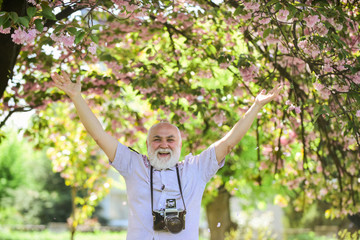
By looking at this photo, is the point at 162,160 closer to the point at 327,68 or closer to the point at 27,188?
the point at 327,68

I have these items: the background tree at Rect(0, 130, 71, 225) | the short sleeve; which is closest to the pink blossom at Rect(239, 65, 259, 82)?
the short sleeve

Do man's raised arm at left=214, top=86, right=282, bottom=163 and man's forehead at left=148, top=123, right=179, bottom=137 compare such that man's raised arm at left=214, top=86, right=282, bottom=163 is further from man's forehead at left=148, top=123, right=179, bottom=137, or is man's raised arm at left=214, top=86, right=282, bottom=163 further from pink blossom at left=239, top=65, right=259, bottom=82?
pink blossom at left=239, top=65, right=259, bottom=82

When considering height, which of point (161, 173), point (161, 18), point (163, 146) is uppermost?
point (161, 18)

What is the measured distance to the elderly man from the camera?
3250mm

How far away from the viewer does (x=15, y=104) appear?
22.9 feet

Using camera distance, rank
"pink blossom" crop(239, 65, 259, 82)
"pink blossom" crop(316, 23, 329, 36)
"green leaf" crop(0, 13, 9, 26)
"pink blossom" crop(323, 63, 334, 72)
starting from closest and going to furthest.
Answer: "green leaf" crop(0, 13, 9, 26) < "pink blossom" crop(316, 23, 329, 36) < "pink blossom" crop(323, 63, 334, 72) < "pink blossom" crop(239, 65, 259, 82)

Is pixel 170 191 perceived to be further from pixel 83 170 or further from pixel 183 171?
pixel 83 170

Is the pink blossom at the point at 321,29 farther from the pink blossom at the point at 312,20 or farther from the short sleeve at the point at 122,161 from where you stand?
the short sleeve at the point at 122,161

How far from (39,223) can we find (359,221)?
22.3 meters

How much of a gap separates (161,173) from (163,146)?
20cm

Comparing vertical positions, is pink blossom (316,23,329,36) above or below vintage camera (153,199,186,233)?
above

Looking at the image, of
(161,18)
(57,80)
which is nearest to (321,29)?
(57,80)

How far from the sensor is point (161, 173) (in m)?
3.44

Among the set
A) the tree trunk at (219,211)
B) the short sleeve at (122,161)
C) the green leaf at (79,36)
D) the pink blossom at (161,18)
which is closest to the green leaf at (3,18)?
the green leaf at (79,36)
